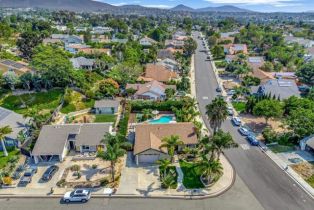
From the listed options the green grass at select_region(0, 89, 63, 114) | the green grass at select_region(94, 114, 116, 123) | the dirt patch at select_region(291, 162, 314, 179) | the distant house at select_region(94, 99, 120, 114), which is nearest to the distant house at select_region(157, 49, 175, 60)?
the green grass at select_region(0, 89, 63, 114)

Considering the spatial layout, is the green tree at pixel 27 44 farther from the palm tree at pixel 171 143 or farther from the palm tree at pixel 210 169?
the palm tree at pixel 210 169

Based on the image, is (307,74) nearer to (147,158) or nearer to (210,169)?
(210,169)

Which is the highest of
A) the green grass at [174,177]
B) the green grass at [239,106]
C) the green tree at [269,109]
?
the green tree at [269,109]

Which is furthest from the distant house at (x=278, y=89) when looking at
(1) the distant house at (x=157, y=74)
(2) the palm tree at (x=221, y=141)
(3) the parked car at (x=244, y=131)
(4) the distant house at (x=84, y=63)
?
(4) the distant house at (x=84, y=63)

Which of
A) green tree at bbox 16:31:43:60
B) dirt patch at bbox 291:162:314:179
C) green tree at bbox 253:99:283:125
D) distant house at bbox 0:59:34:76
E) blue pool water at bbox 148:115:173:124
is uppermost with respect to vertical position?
green tree at bbox 16:31:43:60

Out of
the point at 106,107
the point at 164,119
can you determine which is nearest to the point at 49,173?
the point at 106,107

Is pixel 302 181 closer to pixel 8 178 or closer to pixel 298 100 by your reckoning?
pixel 298 100

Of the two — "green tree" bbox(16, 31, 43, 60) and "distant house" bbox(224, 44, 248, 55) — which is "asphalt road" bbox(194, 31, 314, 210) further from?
"green tree" bbox(16, 31, 43, 60)
